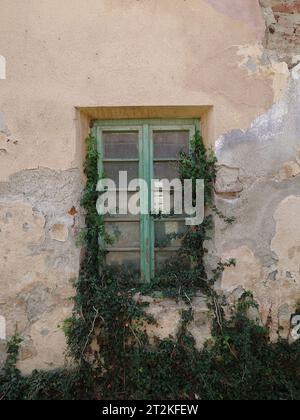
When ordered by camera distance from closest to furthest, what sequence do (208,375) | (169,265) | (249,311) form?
1. (208,375)
2. (249,311)
3. (169,265)

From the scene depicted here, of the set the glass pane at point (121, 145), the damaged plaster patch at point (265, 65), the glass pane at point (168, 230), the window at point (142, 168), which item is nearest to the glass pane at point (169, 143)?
the window at point (142, 168)

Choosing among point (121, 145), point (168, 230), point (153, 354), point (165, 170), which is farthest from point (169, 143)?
point (153, 354)

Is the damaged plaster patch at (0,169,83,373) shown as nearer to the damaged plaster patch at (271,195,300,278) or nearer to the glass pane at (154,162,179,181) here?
the glass pane at (154,162,179,181)

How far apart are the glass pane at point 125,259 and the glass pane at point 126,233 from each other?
0.22 ft

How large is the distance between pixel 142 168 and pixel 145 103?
51 centimetres

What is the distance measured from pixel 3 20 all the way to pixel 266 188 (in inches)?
93.8

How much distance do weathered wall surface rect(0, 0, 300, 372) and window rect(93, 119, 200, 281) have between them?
10.3 inches

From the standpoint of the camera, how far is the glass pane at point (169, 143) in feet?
9.36

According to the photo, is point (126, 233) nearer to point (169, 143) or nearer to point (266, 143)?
point (169, 143)

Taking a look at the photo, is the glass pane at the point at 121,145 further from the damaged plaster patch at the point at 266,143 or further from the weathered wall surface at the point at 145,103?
the damaged plaster patch at the point at 266,143

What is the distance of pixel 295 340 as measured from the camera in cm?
258

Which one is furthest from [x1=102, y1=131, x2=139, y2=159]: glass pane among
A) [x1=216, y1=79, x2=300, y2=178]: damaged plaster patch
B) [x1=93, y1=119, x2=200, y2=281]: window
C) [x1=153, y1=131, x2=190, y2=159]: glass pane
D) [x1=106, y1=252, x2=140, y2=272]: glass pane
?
[x1=106, y1=252, x2=140, y2=272]: glass pane

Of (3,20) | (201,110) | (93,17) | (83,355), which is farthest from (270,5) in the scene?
(83,355)

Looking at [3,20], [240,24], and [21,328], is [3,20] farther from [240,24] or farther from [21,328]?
[21,328]
